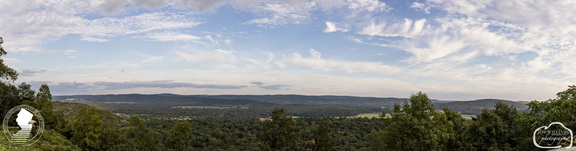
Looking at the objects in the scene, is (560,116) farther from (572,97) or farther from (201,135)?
(201,135)

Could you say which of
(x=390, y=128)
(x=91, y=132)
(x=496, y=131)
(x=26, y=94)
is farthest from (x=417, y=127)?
(x=26, y=94)

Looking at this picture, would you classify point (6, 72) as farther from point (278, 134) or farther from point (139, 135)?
point (278, 134)

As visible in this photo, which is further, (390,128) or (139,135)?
(139,135)

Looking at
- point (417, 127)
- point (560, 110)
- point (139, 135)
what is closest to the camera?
point (560, 110)

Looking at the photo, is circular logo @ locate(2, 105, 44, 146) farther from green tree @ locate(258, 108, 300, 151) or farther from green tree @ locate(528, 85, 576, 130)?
green tree @ locate(528, 85, 576, 130)

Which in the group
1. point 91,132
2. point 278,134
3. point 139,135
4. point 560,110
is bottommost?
point 139,135

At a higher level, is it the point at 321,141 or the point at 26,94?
the point at 26,94

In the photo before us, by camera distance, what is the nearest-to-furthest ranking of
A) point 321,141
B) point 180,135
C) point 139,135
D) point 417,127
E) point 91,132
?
point 417,127, point 91,132, point 139,135, point 321,141, point 180,135

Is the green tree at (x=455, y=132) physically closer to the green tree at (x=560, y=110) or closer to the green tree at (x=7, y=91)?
the green tree at (x=560, y=110)

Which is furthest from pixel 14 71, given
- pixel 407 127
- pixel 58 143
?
pixel 407 127
